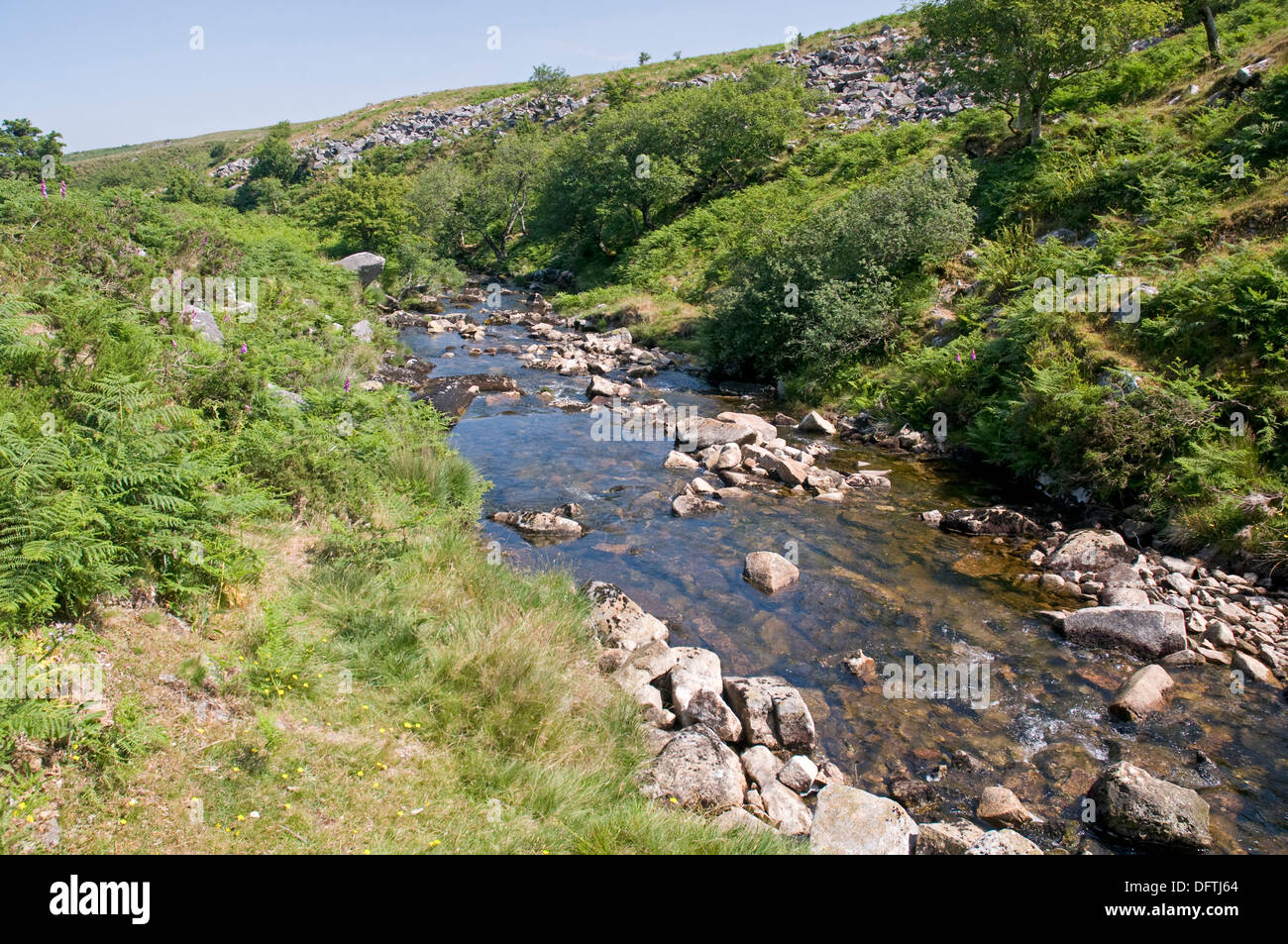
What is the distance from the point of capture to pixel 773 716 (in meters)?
7.19

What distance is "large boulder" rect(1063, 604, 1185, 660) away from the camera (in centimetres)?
865

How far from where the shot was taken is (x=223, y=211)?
1096 inches

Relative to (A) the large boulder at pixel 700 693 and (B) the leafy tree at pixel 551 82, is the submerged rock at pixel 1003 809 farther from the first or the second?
(B) the leafy tree at pixel 551 82

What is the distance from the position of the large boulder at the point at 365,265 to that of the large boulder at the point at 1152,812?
3174 cm

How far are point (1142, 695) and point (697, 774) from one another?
538 centimetres

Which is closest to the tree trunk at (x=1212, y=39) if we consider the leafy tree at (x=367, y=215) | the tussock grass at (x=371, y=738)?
the tussock grass at (x=371, y=738)

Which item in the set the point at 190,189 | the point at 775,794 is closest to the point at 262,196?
the point at 190,189

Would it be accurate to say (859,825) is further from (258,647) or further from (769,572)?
(258,647)

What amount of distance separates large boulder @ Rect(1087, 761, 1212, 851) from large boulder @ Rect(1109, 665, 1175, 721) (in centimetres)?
152

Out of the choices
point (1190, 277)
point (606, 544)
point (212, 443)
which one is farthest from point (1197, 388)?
point (212, 443)

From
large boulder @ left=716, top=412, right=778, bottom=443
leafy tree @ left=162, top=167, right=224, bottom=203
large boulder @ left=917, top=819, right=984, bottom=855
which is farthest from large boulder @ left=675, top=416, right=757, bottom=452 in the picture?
leafy tree @ left=162, top=167, right=224, bottom=203

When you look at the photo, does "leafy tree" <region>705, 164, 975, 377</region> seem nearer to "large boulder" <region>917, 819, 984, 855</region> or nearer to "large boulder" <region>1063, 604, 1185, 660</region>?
"large boulder" <region>1063, 604, 1185, 660</region>

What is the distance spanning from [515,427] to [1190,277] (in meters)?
14.9
